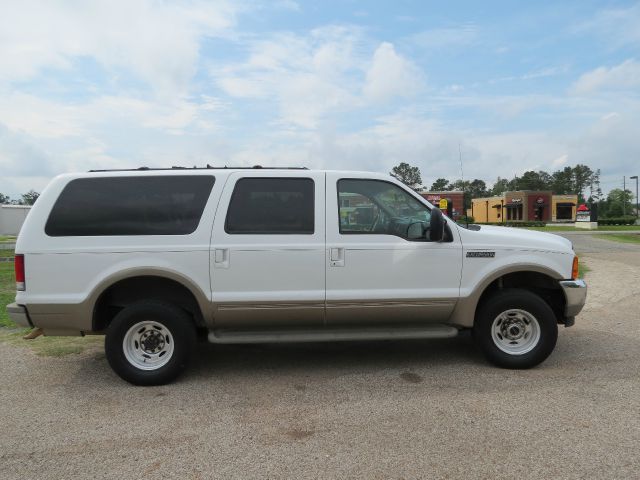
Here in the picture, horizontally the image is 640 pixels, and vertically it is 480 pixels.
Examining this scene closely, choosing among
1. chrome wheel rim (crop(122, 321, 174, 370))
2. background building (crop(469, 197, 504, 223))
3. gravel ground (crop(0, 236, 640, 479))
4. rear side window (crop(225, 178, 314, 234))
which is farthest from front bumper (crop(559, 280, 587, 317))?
background building (crop(469, 197, 504, 223))

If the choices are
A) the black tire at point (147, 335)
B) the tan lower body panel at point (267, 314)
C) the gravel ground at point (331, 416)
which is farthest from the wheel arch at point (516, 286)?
the black tire at point (147, 335)

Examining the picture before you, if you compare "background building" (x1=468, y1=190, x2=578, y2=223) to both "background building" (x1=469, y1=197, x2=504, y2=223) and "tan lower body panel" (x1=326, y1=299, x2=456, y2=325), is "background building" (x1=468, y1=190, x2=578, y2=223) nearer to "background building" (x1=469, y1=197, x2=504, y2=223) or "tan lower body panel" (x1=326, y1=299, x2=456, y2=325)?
"background building" (x1=469, y1=197, x2=504, y2=223)

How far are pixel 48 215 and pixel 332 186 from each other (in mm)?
2678

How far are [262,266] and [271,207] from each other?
23.0 inches

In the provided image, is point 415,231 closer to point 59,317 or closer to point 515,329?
point 515,329

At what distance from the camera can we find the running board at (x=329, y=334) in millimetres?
4586

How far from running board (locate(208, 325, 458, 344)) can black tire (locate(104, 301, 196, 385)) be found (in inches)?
11.5

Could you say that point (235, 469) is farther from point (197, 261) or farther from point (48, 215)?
point (48, 215)

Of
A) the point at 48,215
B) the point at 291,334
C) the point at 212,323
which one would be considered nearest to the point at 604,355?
the point at 291,334

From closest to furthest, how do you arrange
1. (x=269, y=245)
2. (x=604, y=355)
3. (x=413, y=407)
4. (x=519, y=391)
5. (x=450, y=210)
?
(x=413, y=407) → (x=519, y=391) → (x=269, y=245) → (x=604, y=355) → (x=450, y=210)

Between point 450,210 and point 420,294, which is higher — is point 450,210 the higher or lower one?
the higher one

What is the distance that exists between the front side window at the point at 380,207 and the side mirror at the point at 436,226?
8.1 inches

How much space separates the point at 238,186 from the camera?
468 centimetres

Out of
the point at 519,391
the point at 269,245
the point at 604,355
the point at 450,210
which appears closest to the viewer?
the point at 519,391
